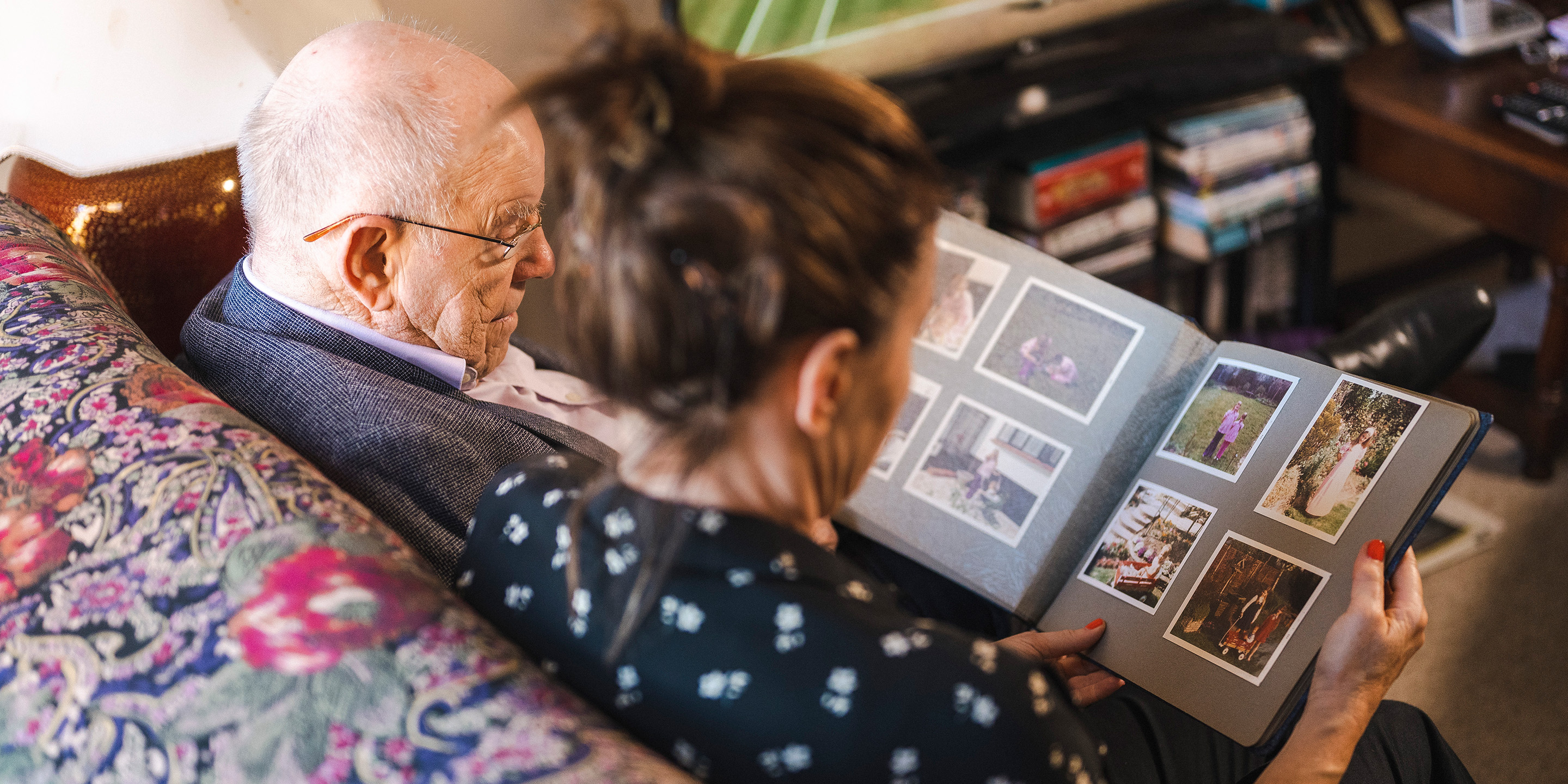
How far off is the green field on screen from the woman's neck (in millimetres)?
1315

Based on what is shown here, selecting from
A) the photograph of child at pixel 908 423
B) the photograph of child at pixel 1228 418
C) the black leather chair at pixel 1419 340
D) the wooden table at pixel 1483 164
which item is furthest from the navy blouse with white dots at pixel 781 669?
the wooden table at pixel 1483 164

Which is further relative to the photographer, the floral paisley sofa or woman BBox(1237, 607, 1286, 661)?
woman BBox(1237, 607, 1286, 661)

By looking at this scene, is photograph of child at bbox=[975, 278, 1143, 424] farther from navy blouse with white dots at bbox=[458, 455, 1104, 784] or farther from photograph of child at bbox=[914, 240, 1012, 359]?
navy blouse with white dots at bbox=[458, 455, 1104, 784]

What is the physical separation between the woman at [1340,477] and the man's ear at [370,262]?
88 centimetres

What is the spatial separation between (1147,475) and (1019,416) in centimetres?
14

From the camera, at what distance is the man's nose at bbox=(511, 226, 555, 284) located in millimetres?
1147

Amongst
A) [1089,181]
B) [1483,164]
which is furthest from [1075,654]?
[1483,164]

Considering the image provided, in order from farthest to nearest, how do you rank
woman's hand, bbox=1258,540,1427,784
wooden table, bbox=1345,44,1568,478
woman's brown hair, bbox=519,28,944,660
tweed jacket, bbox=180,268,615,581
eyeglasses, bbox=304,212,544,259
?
wooden table, bbox=1345,44,1568,478 → eyeglasses, bbox=304,212,544,259 → tweed jacket, bbox=180,268,615,581 → woman's hand, bbox=1258,540,1427,784 → woman's brown hair, bbox=519,28,944,660

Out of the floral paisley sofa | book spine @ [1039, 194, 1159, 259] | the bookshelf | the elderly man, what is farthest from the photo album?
book spine @ [1039, 194, 1159, 259]

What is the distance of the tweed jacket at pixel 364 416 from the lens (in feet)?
2.98

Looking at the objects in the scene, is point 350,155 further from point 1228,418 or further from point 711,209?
point 1228,418

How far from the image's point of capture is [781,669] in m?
0.58

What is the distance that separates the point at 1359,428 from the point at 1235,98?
4.73ft

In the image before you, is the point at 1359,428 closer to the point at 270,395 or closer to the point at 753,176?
the point at 753,176
